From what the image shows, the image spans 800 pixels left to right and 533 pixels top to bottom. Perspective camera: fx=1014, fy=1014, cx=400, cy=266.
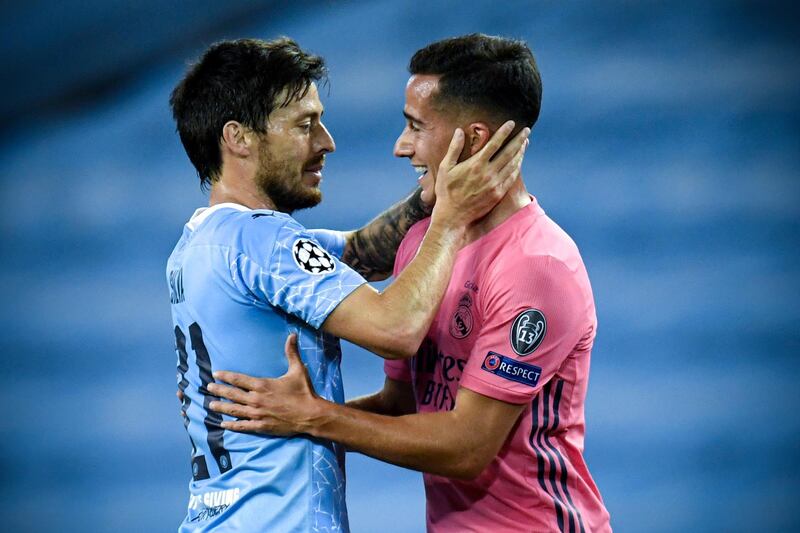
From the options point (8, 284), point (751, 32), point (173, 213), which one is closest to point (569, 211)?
point (751, 32)

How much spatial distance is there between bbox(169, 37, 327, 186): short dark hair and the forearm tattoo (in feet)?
2.04

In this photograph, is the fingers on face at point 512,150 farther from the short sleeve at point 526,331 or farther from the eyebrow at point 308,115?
the eyebrow at point 308,115

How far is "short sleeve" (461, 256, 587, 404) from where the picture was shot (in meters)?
2.31

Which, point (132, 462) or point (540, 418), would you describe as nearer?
point (540, 418)

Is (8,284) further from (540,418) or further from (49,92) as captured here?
(540,418)

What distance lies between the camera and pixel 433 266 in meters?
2.31

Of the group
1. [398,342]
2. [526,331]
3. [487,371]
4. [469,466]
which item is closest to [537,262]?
[526,331]

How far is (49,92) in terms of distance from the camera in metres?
4.38

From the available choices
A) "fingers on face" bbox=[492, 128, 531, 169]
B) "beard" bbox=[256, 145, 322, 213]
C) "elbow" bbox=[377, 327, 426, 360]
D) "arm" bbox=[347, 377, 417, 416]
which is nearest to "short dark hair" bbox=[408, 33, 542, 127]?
"fingers on face" bbox=[492, 128, 531, 169]

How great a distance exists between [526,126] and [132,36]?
2415 millimetres

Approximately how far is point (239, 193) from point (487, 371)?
765mm

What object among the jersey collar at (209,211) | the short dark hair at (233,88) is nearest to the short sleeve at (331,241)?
the short dark hair at (233,88)

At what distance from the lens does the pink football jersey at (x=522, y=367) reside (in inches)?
91.4

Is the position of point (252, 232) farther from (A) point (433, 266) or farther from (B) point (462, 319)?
(B) point (462, 319)
